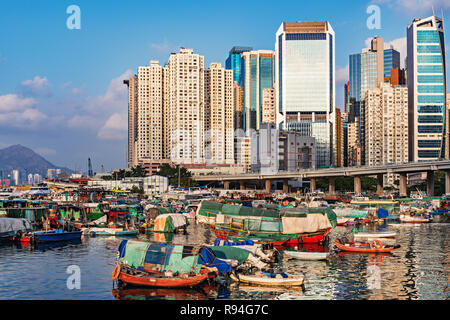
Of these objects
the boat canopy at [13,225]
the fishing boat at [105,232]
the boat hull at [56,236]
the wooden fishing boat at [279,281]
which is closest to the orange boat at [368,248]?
the wooden fishing boat at [279,281]

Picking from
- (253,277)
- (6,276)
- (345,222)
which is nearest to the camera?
(253,277)

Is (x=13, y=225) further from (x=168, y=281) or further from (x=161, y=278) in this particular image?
(x=168, y=281)

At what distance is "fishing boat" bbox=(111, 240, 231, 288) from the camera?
34938 millimetres

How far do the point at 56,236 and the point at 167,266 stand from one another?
27.2 m

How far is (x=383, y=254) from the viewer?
51594 mm

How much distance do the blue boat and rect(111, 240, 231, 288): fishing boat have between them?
2390cm

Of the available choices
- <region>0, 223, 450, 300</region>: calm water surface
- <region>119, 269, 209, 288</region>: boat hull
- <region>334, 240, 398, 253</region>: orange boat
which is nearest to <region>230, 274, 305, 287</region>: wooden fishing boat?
<region>0, 223, 450, 300</region>: calm water surface

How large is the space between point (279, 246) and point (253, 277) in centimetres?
1889

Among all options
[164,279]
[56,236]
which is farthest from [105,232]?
[164,279]

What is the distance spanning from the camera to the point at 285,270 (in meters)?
42.0

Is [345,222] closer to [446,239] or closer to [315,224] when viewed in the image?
[446,239]

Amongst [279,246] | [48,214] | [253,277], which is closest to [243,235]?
[279,246]

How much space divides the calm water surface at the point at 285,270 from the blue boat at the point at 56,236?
149 cm
